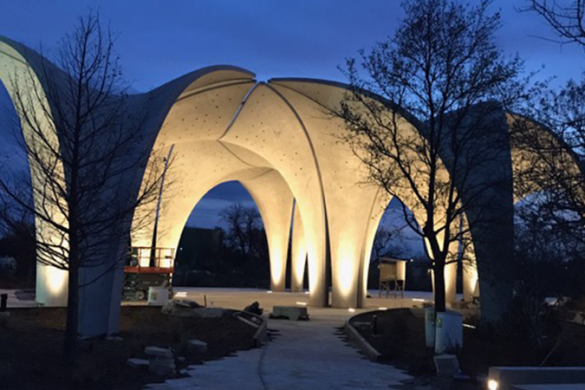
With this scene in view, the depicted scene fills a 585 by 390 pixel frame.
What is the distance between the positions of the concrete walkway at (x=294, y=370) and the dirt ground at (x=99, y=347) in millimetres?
565

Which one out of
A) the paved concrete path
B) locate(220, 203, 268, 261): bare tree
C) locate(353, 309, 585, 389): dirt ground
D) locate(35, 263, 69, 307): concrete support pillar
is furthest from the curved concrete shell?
locate(220, 203, 268, 261): bare tree

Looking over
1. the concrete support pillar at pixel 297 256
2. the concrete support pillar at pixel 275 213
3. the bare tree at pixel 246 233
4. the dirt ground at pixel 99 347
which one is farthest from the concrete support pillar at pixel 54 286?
the bare tree at pixel 246 233

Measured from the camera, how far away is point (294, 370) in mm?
11562

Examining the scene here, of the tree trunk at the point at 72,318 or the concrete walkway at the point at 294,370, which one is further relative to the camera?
the tree trunk at the point at 72,318

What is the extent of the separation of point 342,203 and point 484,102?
42.7ft

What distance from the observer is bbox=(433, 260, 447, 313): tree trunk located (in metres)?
14.3

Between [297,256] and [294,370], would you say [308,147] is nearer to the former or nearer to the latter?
[297,256]

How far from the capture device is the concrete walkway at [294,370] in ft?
32.7

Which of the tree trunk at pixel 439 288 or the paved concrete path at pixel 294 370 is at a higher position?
the tree trunk at pixel 439 288

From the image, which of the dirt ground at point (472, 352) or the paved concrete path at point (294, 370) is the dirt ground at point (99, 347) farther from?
the dirt ground at point (472, 352)

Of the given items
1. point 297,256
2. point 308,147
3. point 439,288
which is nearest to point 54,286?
point 439,288

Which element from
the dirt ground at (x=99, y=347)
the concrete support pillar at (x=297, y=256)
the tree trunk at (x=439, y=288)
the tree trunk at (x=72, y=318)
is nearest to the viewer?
the dirt ground at (x=99, y=347)

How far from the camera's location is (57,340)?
42.9ft

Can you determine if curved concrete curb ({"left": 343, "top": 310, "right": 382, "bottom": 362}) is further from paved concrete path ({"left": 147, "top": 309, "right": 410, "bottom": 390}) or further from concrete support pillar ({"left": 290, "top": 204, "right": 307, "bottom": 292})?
concrete support pillar ({"left": 290, "top": 204, "right": 307, "bottom": 292})
